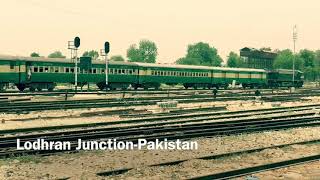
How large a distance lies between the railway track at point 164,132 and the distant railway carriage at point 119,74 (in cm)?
2304

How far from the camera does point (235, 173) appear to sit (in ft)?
32.9

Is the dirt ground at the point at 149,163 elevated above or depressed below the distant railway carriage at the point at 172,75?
below

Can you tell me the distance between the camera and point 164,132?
16984mm

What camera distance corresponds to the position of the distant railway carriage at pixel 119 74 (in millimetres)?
37594

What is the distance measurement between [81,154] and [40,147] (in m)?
1.39

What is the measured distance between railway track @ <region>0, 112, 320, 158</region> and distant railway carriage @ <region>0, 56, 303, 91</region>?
2304 centimetres

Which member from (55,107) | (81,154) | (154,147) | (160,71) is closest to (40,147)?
(81,154)

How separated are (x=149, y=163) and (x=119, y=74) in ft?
116

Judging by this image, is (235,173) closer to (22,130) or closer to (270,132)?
(270,132)

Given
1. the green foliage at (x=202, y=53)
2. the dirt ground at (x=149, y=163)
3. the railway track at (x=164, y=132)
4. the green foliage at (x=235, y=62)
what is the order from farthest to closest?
the green foliage at (x=202, y=53), the green foliage at (x=235, y=62), the railway track at (x=164, y=132), the dirt ground at (x=149, y=163)

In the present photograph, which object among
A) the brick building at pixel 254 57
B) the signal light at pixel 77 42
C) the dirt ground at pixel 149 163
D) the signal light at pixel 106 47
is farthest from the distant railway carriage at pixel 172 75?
the brick building at pixel 254 57

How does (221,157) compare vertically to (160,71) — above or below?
below

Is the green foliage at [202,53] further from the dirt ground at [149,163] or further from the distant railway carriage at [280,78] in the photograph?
the dirt ground at [149,163]

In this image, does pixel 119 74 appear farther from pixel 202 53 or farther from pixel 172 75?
pixel 202 53
